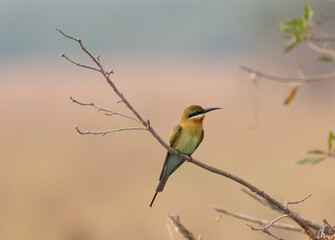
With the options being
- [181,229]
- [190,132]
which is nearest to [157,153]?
[190,132]

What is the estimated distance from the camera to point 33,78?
2709 centimetres

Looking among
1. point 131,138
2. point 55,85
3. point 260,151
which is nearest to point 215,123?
point 131,138

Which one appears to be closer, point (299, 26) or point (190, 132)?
point (299, 26)

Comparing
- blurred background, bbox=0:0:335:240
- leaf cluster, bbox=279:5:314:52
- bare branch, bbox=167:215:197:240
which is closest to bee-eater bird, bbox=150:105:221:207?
blurred background, bbox=0:0:335:240

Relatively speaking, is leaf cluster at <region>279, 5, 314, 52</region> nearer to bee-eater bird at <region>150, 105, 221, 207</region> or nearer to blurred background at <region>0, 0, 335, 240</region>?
blurred background at <region>0, 0, 335, 240</region>

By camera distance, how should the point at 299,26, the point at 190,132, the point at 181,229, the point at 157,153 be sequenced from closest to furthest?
the point at 181,229 → the point at 299,26 → the point at 190,132 → the point at 157,153

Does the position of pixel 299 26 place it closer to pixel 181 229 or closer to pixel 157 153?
pixel 181 229

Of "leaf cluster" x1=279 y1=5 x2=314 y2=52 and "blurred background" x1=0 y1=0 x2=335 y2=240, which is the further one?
"blurred background" x1=0 y1=0 x2=335 y2=240

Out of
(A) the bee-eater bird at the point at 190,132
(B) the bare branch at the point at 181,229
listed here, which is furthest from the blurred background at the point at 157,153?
(B) the bare branch at the point at 181,229

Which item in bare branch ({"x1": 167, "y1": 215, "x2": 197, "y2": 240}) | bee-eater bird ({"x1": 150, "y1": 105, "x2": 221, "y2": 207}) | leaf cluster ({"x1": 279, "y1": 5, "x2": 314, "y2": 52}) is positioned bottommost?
bare branch ({"x1": 167, "y1": 215, "x2": 197, "y2": 240})

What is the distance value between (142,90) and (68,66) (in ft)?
48.6

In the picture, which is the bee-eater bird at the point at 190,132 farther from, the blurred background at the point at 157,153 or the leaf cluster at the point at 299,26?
the leaf cluster at the point at 299,26

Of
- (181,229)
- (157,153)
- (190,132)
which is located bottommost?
(181,229)

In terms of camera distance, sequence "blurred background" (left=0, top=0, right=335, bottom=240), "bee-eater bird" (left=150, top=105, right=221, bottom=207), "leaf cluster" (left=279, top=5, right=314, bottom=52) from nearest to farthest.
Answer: "leaf cluster" (left=279, top=5, right=314, bottom=52)
"bee-eater bird" (left=150, top=105, right=221, bottom=207)
"blurred background" (left=0, top=0, right=335, bottom=240)
